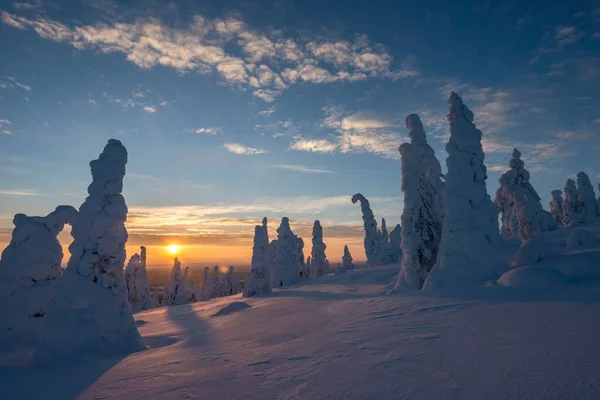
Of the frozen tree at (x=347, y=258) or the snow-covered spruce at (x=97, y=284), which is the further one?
the frozen tree at (x=347, y=258)

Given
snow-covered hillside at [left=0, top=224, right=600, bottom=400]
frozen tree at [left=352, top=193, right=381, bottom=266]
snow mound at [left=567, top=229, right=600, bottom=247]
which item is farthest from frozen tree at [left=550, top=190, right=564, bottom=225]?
snow-covered hillside at [left=0, top=224, right=600, bottom=400]

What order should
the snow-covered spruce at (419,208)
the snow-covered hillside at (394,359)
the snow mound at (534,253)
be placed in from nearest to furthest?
the snow-covered hillside at (394,359) → the snow mound at (534,253) → the snow-covered spruce at (419,208)

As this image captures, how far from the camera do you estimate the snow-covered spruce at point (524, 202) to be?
28286mm

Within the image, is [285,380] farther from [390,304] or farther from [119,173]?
[119,173]

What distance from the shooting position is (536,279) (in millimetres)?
8977

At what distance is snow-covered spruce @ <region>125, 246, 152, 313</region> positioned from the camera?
47500mm

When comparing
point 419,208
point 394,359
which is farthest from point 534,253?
point 394,359

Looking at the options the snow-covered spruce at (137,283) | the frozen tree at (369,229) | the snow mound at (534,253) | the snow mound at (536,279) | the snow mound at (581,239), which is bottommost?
the snow-covered spruce at (137,283)

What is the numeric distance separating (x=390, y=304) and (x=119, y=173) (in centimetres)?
969

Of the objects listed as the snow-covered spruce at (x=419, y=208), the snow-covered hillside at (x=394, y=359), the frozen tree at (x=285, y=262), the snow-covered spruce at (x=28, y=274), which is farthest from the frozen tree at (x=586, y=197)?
the snow-covered spruce at (x=28, y=274)

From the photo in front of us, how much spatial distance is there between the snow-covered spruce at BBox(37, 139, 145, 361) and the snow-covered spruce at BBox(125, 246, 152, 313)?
136 ft

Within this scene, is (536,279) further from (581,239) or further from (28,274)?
(28,274)

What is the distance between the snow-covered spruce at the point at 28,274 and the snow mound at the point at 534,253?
58.2 feet

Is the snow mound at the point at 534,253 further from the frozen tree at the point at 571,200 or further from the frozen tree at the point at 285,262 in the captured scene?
the frozen tree at the point at 571,200
